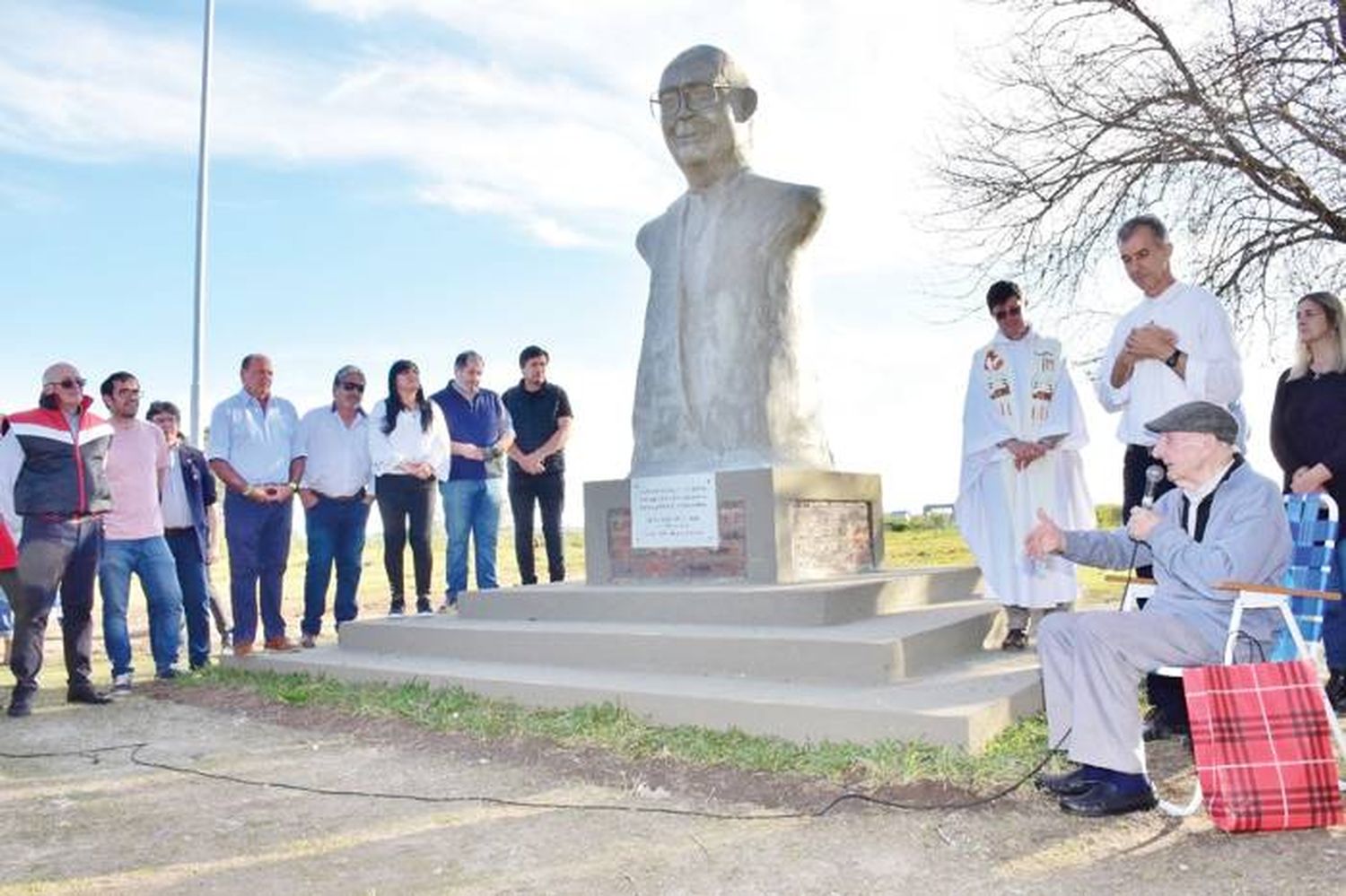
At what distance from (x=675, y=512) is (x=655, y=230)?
7.03 ft

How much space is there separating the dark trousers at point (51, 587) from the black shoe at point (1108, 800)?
5.79 m

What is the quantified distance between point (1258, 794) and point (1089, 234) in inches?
401

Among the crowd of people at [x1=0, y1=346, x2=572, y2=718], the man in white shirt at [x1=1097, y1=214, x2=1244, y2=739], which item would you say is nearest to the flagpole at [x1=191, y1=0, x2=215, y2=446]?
the crowd of people at [x1=0, y1=346, x2=572, y2=718]

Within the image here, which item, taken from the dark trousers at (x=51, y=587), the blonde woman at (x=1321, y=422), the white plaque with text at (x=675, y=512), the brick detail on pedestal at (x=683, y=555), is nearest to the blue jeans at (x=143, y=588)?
the dark trousers at (x=51, y=587)

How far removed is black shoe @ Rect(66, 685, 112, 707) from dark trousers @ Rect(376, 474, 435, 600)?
6.75 feet

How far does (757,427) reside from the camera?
281 inches

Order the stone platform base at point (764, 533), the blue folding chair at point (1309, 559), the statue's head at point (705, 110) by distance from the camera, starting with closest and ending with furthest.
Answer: the blue folding chair at point (1309, 559) → the stone platform base at point (764, 533) → the statue's head at point (705, 110)

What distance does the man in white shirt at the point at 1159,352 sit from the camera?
17.2 feet

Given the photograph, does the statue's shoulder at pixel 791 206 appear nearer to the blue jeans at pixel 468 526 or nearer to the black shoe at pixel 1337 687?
the blue jeans at pixel 468 526

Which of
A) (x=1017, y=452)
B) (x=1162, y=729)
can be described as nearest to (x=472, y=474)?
(x=1017, y=452)

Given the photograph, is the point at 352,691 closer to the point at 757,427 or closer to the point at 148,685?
the point at 148,685

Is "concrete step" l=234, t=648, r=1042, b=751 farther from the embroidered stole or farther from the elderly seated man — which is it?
the embroidered stole

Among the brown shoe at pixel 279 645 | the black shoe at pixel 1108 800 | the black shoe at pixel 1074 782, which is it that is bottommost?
the black shoe at pixel 1108 800

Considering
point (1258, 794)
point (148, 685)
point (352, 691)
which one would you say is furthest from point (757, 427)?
point (148, 685)
